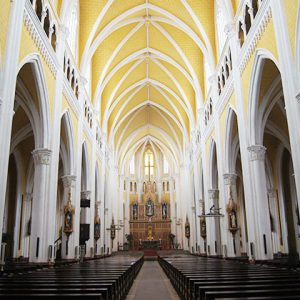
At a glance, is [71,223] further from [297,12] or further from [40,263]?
[297,12]

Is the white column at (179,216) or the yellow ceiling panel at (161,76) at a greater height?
the yellow ceiling panel at (161,76)

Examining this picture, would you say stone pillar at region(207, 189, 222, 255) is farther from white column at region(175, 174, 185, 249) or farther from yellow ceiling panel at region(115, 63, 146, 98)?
white column at region(175, 174, 185, 249)

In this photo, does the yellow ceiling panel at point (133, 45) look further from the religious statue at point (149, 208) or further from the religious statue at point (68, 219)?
the religious statue at point (149, 208)

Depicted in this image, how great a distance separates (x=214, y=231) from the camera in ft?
73.5

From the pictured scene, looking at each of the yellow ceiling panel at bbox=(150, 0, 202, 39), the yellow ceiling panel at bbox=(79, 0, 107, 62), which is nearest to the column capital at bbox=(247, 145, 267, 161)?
the yellow ceiling panel at bbox=(150, 0, 202, 39)

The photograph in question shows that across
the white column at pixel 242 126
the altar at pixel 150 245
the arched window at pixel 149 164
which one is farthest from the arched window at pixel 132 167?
the white column at pixel 242 126

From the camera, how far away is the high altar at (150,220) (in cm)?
4494

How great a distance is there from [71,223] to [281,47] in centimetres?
1284

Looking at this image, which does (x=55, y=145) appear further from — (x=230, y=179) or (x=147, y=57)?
(x=147, y=57)

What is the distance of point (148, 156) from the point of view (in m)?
49.5

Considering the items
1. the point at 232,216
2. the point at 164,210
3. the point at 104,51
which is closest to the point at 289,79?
the point at 232,216

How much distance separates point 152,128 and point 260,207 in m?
28.5

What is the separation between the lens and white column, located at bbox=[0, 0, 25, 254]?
933 centimetres

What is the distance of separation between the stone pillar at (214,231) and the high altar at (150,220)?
22481mm
